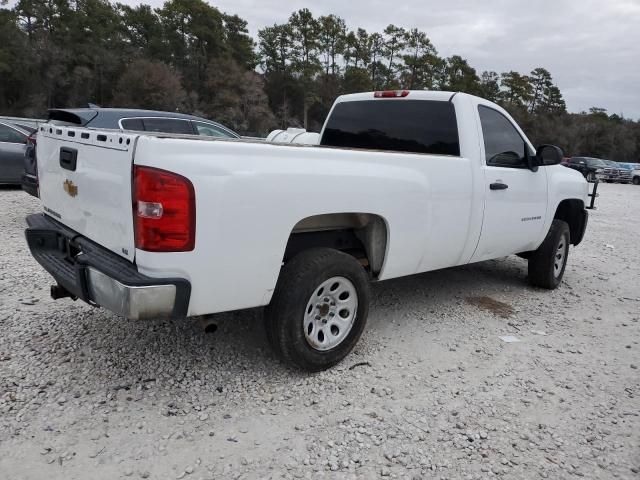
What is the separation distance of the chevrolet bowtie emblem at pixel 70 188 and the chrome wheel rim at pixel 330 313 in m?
1.62

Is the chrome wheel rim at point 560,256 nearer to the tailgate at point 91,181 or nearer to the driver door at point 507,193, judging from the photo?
the driver door at point 507,193

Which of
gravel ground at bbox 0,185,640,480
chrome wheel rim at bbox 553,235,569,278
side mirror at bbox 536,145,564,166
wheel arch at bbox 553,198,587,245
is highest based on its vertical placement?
side mirror at bbox 536,145,564,166

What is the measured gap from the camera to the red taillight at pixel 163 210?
8.01 feet

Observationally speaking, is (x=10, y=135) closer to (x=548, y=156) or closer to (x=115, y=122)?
(x=115, y=122)

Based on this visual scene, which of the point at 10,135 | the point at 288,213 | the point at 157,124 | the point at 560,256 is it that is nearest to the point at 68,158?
the point at 288,213

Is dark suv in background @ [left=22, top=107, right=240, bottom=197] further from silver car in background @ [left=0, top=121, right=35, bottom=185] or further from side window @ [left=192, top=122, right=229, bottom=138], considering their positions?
silver car in background @ [left=0, top=121, right=35, bottom=185]

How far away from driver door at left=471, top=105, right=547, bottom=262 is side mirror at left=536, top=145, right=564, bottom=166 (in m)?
0.11

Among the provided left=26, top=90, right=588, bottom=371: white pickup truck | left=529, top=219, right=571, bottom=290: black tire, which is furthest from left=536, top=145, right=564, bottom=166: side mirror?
left=529, top=219, right=571, bottom=290: black tire

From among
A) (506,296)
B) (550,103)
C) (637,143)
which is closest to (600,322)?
(506,296)

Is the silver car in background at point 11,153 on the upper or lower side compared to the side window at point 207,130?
lower

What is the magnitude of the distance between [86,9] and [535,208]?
6486 cm

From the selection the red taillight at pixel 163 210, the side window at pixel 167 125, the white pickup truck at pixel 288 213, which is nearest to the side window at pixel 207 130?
the side window at pixel 167 125

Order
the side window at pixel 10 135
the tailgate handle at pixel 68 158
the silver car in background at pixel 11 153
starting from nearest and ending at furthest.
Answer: the tailgate handle at pixel 68 158 → the silver car in background at pixel 11 153 → the side window at pixel 10 135

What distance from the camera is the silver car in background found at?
33.3ft
